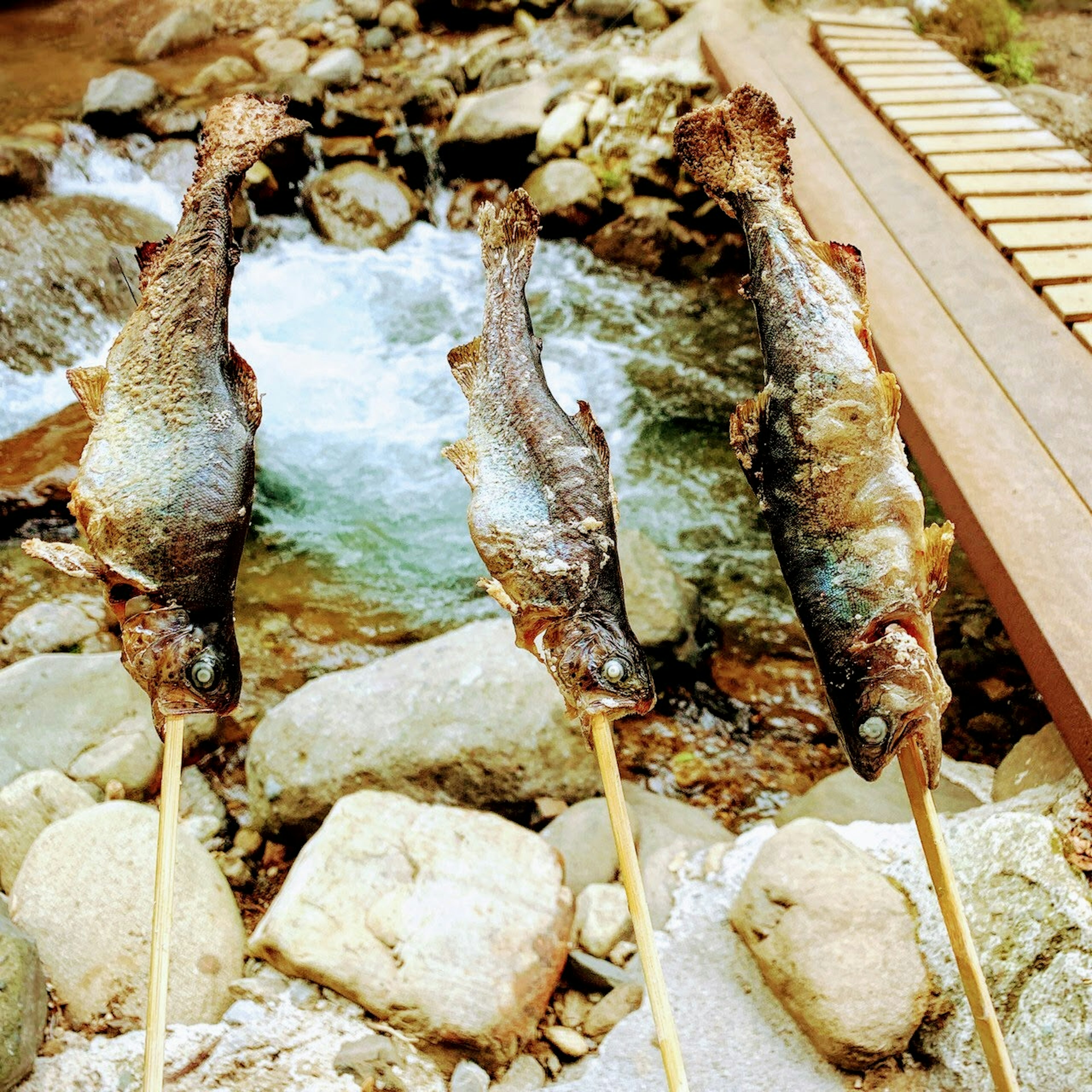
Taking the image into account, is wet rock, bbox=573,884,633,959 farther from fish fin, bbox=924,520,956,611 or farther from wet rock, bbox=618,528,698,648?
fish fin, bbox=924,520,956,611

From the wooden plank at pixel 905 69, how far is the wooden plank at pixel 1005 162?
1.40 meters

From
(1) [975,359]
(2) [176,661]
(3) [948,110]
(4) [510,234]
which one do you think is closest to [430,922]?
(2) [176,661]

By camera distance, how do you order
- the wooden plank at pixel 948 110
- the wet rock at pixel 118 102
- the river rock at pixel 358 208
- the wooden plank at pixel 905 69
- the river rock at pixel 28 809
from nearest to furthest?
1. the river rock at pixel 28 809
2. the wooden plank at pixel 948 110
3. the wooden plank at pixel 905 69
4. the river rock at pixel 358 208
5. the wet rock at pixel 118 102

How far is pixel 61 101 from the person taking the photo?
1002 centimetres

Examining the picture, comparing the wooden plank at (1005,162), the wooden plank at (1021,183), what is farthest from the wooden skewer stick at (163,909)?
the wooden plank at (1005,162)

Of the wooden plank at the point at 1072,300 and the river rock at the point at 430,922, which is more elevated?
the wooden plank at the point at 1072,300

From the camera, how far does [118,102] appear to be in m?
9.23

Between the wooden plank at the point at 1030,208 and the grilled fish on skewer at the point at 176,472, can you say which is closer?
the grilled fish on skewer at the point at 176,472

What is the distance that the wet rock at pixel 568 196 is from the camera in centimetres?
823

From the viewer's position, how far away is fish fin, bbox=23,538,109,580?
87.7 inches

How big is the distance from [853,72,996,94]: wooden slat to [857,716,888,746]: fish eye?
17.9 feet

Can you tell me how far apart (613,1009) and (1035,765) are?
1.73 metres

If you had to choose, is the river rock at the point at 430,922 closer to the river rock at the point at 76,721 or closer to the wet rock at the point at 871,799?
the wet rock at the point at 871,799

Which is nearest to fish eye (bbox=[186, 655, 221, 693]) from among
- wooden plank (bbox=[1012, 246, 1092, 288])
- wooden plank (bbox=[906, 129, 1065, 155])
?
wooden plank (bbox=[1012, 246, 1092, 288])
